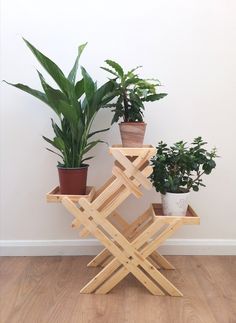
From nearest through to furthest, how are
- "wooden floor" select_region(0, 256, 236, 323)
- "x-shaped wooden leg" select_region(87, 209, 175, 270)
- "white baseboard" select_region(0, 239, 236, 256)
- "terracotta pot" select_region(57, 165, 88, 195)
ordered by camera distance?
1. "wooden floor" select_region(0, 256, 236, 323)
2. "terracotta pot" select_region(57, 165, 88, 195)
3. "x-shaped wooden leg" select_region(87, 209, 175, 270)
4. "white baseboard" select_region(0, 239, 236, 256)

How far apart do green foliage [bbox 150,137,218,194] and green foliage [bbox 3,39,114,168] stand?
40 cm

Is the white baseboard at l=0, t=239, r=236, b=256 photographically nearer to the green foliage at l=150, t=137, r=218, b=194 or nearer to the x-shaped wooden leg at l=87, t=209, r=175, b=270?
the x-shaped wooden leg at l=87, t=209, r=175, b=270

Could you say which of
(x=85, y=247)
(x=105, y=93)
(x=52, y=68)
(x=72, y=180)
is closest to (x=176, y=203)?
(x=72, y=180)

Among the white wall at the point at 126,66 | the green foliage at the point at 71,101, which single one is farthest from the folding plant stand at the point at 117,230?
the white wall at the point at 126,66

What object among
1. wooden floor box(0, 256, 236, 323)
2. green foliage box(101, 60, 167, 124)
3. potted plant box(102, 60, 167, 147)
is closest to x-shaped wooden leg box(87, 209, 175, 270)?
wooden floor box(0, 256, 236, 323)

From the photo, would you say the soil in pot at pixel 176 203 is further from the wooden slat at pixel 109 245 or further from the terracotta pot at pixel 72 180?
the terracotta pot at pixel 72 180

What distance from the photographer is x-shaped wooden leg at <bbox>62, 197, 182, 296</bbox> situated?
1.58 meters

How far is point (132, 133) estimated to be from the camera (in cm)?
161

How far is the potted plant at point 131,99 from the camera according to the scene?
158cm

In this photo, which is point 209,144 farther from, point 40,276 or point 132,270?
point 40,276

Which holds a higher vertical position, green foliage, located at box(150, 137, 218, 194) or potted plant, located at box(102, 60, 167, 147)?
potted plant, located at box(102, 60, 167, 147)

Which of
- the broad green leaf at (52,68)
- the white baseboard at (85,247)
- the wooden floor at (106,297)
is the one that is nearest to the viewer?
the wooden floor at (106,297)

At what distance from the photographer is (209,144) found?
2043 millimetres

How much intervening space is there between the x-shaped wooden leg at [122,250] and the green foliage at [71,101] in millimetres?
290
